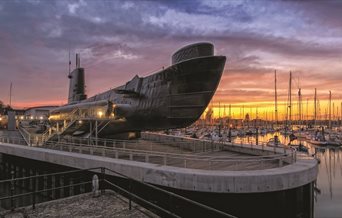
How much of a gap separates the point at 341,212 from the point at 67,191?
65.9ft

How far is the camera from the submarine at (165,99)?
1916cm

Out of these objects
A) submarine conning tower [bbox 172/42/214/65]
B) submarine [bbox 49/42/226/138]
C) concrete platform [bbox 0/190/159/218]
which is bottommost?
concrete platform [bbox 0/190/159/218]

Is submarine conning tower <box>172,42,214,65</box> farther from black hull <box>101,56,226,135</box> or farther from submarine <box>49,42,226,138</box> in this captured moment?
black hull <box>101,56,226,135</box>

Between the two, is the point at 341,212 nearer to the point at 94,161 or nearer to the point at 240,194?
the point at 240,194

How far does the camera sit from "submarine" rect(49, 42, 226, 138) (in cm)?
1916

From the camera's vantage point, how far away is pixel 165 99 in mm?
21000

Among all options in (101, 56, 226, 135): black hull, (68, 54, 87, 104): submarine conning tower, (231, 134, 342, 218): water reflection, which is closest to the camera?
(101, 56, 226, 135): black hull

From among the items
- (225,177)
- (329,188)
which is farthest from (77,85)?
(329,188)

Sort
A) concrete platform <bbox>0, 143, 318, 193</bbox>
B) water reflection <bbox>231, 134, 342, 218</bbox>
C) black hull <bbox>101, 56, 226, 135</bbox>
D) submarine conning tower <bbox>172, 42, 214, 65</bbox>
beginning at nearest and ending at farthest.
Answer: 1. concrete platform <bbox>0, 143, 318, 193</bbox>
2. submarine conning tower <bbox>172, 42, 214, 65</bbox>
3. black hull <bbox>101, 56, 226, 135</bbox>
4. water reflection <bbox>231, 134, 342, 218</bbox>

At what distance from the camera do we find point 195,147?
2494cm

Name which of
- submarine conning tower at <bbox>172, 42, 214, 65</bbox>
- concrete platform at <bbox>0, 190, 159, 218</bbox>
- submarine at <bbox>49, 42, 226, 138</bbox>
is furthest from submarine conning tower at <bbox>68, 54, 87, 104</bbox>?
concrete platform at <bbox>0, 190, 159, 218</bbox>

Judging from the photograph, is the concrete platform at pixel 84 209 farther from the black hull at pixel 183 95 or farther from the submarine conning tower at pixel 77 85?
the submarine conning tower at pixel 77 85

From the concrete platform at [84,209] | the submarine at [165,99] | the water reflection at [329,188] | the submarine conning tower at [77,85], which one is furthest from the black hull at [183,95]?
the submarine conning tower at [77,85]

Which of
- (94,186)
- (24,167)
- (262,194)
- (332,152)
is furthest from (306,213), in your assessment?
(332,152)
